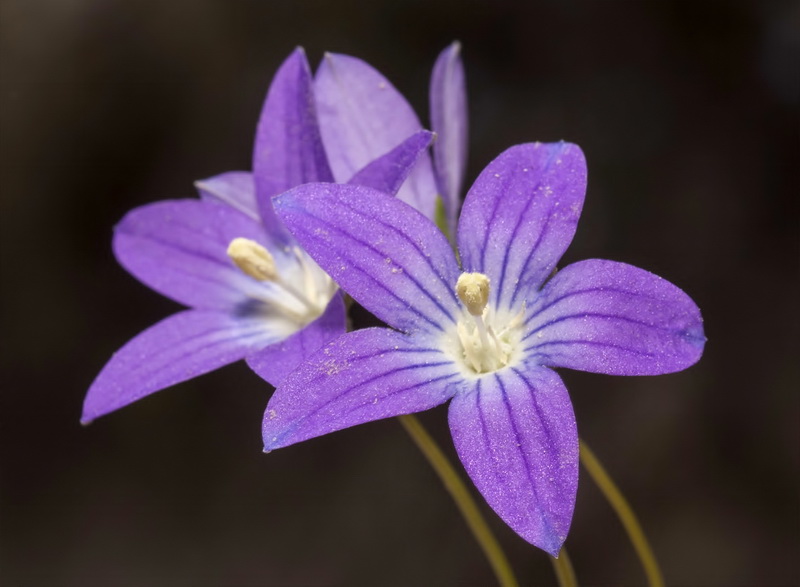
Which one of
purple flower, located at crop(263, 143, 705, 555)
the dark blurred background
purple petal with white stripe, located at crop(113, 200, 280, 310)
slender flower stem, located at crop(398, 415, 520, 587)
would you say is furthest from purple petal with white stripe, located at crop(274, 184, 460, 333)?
the dark blurred background

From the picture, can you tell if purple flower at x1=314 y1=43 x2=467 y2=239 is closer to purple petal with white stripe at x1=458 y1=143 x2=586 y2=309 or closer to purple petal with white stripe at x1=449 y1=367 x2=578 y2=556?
purple petal with white stripe at x1=458 y1=143 x2=586 y2=309

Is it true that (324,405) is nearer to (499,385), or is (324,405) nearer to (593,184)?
(499,385)

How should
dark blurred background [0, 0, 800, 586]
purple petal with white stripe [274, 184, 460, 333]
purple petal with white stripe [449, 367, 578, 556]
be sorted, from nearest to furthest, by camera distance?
1. purple petal with white stripe [449, 367, 578, 556]
2. purple petal with white stripe [274, 184, 460, 333]
3. dark blurred background [0, 0, 800, 586]

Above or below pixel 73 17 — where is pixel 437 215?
below

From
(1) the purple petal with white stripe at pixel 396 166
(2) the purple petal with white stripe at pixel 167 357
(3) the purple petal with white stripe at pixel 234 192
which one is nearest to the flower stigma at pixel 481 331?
(1) the purple petal with white stripe at pixel 396 166

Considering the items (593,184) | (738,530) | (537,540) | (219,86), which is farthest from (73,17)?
(738,530)

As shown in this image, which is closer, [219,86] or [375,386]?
[375,386]

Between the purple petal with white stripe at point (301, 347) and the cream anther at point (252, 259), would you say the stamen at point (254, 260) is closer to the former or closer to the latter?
the cream anther at point (252, 259)
